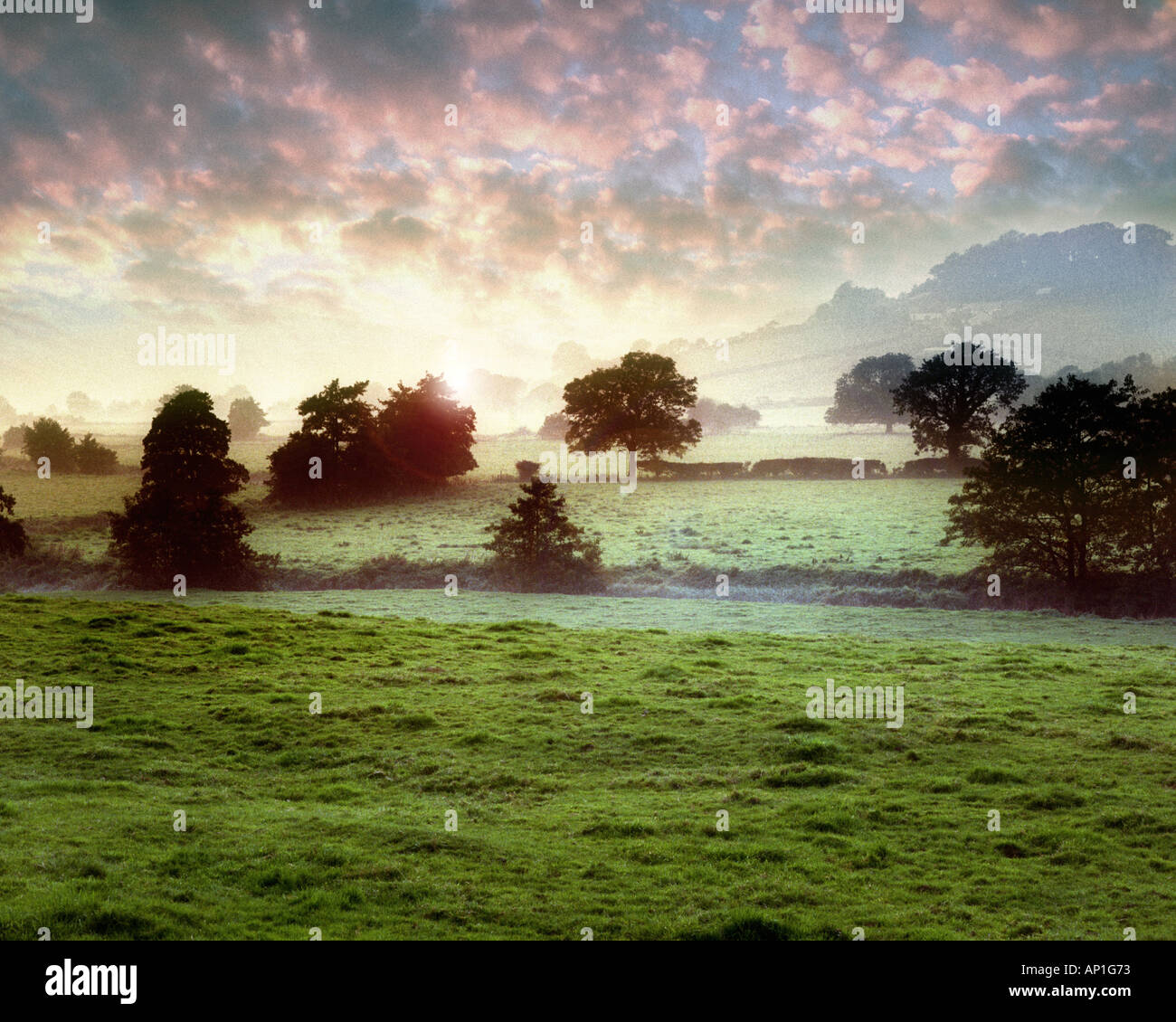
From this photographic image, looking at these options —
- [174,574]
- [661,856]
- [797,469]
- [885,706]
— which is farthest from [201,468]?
[797,469]

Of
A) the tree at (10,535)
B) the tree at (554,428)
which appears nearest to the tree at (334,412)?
the tree at (10,535)

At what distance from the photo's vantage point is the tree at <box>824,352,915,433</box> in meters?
144

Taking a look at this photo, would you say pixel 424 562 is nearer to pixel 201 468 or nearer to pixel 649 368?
pixel 201 468

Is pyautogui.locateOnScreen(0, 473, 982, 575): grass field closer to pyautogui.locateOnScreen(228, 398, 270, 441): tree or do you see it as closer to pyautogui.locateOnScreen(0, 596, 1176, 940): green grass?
pyautogui.locateOnScreen(0, 596, 1176, 940): green grass

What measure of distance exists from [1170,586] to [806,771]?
1339 inches

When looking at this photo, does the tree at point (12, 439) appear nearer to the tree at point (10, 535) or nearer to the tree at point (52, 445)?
the tree at point (52, 445)

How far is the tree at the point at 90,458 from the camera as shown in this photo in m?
102

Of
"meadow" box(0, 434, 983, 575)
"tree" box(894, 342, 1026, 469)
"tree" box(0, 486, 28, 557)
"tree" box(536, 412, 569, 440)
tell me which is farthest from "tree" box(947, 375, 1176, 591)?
"tree" box(536, 412, 569, 440)

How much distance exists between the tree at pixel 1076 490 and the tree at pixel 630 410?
173ft

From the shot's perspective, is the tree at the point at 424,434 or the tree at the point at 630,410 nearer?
the tree at the point at 424,434

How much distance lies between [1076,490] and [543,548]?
27.5 metres

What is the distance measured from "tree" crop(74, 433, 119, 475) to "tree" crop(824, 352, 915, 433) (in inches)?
4163

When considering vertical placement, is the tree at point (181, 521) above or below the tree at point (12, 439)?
below

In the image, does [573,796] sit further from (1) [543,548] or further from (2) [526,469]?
(2) [526,469]
